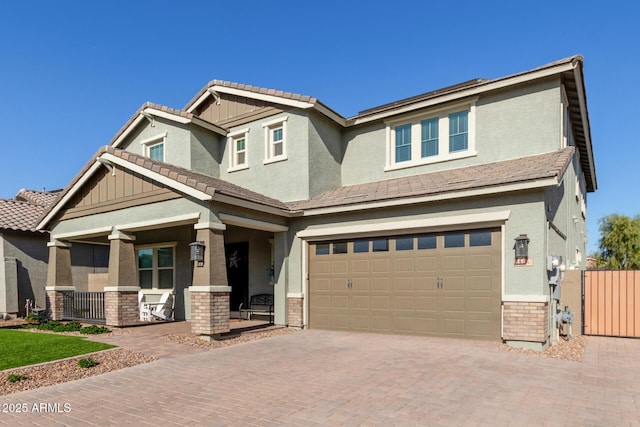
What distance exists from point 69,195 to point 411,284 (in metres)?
11.4

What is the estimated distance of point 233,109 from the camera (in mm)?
14773

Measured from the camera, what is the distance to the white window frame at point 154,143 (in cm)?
1545

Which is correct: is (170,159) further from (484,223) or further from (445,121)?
(484,223)

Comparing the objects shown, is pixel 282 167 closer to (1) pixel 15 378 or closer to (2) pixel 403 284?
Result: (2) pixel 403 284

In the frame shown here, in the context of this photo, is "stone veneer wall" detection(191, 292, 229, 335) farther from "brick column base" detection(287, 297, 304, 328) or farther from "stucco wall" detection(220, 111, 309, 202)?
"stucco wall" detection(220, 111, 309, 202)

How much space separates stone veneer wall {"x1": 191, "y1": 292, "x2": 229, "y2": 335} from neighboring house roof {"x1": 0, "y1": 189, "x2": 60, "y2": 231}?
8902 millimetres

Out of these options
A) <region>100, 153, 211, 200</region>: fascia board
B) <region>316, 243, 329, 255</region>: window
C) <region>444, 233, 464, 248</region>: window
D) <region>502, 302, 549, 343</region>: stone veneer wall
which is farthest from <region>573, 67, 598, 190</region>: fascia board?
<region>100, 153, 211, 200</region>: fascia board

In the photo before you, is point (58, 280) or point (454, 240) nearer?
point (454, 240)

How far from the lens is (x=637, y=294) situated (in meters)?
10.8

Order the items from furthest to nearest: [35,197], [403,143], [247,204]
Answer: [35,197], [403,143], [247,204]

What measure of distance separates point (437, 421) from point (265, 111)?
1139 centimetres

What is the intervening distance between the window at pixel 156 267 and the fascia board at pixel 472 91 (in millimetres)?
8467

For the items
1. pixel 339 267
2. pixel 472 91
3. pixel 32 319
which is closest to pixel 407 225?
pixel 339 267

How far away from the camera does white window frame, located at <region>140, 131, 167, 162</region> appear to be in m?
15.4
